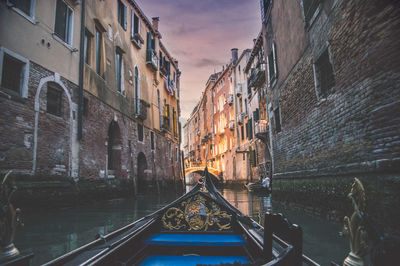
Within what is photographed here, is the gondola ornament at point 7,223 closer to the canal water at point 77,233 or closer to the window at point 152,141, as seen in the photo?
the canal water at point 77,233

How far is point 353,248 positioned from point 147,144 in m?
12.5

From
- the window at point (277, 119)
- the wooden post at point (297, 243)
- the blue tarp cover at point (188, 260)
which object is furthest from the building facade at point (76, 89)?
the window at point (277, 119)

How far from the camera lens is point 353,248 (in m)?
1.13

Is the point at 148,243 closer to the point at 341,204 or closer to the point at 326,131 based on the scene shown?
the point at 341,204

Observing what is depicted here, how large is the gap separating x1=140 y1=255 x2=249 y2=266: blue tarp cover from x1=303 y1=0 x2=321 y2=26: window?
480 cm

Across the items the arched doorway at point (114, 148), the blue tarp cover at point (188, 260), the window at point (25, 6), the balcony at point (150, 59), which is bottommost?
the blue tarp cover at point (188, 260)

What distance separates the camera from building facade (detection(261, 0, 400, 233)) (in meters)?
2.90

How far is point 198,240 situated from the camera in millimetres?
2201

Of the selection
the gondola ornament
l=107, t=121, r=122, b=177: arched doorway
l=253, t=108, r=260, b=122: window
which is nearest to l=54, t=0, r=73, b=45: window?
l=107, t=121, r=122, b=177: arched doorway

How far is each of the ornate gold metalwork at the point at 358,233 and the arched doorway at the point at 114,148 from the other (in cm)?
937

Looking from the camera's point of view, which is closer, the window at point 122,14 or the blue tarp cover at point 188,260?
the blue tarp cover at point 188,260

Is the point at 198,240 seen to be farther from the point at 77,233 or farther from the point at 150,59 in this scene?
the point at 150,59

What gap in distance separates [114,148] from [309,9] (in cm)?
796

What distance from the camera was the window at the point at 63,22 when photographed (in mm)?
6560
